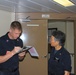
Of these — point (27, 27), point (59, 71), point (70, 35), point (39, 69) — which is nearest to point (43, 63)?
point (39, 69)

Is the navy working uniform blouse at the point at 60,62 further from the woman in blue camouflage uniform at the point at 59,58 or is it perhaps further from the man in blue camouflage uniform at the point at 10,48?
the man in blue camouflage uniform at the point at 10,48

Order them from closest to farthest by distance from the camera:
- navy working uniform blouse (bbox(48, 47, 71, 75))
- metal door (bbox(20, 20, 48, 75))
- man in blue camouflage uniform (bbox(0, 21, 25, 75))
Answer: navy working uniform blouse (bbox(48, 47, 71, 75)) → man in blue camouflage uniform (bbox(0, 21, 25, 75)) → metal door (bbox(20, 20, 48, 75))

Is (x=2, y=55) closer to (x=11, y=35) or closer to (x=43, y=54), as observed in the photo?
(x=11, y=35)

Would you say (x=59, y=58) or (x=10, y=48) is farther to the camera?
(x=10, y=48)

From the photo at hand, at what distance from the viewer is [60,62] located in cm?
253

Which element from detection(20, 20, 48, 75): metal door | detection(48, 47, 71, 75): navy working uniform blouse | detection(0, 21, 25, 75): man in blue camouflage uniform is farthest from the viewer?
detection(20, 20, 48, 75): metal door

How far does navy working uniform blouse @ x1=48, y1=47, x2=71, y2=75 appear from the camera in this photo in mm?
2498

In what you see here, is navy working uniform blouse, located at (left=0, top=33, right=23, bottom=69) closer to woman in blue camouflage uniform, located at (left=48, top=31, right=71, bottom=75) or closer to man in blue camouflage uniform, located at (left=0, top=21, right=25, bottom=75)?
man in blue camouflage uniform, located at (left=0, top=21, right=25, bottom=75)

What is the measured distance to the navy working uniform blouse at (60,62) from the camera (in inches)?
98.3

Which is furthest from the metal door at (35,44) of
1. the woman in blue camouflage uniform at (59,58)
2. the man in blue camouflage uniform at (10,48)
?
the woman in blue camouflage uniform at (59,58)

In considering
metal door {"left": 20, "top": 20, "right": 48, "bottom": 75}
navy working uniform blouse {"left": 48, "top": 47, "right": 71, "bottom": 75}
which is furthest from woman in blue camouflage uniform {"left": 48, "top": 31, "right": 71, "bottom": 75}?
metal door {"left": 20, "top": 20, "right": 48, "bottom": 75}

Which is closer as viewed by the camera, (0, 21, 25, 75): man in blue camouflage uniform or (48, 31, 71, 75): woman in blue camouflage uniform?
(48, 31, 71, 75): woman in blue camouflage uniform

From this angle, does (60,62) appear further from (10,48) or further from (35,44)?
(35,44)

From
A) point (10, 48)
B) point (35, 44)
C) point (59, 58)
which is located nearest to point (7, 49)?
point (10, 48)
